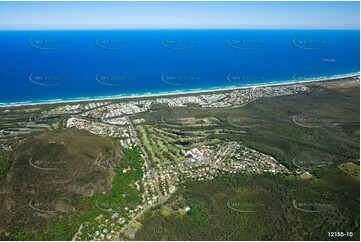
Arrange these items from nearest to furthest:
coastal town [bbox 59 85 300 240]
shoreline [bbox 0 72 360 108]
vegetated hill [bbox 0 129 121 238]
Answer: vegetated hill [bbox 0 129 121 238] → coastal town [bbox 59 85 300 240] → shoreline [bbox 0 72 360 108]

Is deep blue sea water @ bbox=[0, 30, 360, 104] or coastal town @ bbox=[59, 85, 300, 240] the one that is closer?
coastal town @ bbox=[59, 85, 300, 240]

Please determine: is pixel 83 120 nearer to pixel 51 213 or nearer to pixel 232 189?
pixel 51 213

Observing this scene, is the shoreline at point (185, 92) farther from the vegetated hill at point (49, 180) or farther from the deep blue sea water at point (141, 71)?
the vegetated hill at point (49, 180)

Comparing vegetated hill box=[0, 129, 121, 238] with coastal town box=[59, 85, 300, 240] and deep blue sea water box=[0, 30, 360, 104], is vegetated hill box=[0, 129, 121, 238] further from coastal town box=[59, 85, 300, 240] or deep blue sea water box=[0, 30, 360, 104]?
deep blue sea water box=[0, 30, 360, 104]

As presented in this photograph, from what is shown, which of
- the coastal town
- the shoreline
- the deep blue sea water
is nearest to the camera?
the coastal town

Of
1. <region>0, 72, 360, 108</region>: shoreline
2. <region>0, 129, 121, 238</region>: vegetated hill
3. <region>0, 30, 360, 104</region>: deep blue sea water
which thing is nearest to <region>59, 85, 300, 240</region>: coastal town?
<region>0, 129, 121, 238</region>: vegetated hill

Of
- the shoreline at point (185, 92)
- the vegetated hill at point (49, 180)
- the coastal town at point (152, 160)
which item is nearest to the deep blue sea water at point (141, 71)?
the shoreline at point (185, 92)

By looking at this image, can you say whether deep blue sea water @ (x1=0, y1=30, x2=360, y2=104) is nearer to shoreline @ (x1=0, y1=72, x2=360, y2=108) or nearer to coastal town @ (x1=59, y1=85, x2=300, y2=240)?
shoreline @ (x1=0, y1=72, x2=360, y2=108)

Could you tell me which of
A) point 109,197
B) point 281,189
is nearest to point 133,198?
point 109,197
